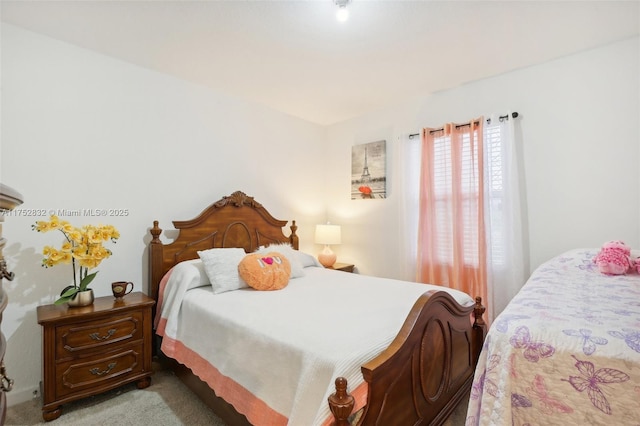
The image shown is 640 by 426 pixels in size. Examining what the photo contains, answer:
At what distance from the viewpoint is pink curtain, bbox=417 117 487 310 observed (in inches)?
109

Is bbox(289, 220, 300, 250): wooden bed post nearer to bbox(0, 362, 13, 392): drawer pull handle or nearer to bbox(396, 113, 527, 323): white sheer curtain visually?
bbox(396, 113, 527, 323): white sheer curtain

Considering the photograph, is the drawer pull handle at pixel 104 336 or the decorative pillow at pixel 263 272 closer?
the drawer pull handle at pixel 104 336

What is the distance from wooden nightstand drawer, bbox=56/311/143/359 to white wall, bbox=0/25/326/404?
0.44 metres

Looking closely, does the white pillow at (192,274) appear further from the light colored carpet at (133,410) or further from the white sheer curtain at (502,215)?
the white sheer curtain at (502,215)

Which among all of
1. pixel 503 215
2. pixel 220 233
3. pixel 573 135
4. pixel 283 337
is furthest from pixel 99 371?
pixel 573 135

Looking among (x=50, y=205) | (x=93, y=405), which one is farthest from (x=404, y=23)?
(x=93, y=405)

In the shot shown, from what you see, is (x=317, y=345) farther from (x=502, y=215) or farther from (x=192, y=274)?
(x=502, y=215)

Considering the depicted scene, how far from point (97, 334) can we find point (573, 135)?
12.2ft

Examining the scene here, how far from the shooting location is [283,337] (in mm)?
1405

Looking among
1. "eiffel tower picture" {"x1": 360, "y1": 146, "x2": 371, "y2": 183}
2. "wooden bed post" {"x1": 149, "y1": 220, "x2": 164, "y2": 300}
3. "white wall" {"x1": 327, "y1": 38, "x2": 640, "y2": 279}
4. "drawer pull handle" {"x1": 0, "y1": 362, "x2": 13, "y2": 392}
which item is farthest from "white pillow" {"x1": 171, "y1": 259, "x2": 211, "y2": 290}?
"white wall" {"x1": 327, "y1": 38, "x2": 640, "y2": 279}

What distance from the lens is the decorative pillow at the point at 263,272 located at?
2254mm

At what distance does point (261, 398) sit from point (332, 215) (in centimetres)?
289

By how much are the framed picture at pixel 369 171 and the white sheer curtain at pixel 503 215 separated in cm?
112

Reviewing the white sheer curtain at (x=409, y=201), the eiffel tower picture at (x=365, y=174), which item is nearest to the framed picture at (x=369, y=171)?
the eiffel tower picture at (x=365, y=174)
